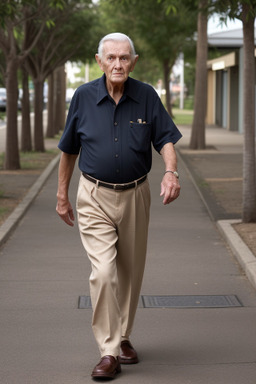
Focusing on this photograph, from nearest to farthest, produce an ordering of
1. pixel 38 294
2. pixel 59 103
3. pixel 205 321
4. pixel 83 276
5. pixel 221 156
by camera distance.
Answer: pixel 205 321 → pixel 38 294 → pixel 83 276 → pixel 221 156 → pixel 59 103

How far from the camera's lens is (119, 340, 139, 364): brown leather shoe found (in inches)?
213

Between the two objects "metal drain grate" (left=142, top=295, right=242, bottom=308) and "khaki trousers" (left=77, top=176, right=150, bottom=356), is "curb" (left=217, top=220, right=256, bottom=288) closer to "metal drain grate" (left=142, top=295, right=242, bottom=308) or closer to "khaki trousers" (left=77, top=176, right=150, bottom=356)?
"metal drain grate" (left=142, top=295, right=242, bottom=308)

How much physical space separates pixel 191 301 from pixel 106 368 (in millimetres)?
2290

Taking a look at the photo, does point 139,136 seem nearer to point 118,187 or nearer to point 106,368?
point 118,187

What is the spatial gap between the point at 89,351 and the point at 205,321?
1.15 m

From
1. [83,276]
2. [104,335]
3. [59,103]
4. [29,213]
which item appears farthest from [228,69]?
[104,335]

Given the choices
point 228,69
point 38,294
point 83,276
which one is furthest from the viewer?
point 228,69

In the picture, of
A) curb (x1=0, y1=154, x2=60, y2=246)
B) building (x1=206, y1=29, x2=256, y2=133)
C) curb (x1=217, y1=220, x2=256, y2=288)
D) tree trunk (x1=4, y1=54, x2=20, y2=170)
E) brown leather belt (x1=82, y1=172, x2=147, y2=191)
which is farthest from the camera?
building (x1=206, y1=29, x2=256, y2=133)

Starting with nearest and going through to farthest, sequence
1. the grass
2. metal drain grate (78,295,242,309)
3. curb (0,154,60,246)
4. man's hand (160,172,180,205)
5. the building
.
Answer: man's hand (160,172,180,205) < metal drain grate (78,295,242,309) < curb (0,154,60,246) < the building < the grass

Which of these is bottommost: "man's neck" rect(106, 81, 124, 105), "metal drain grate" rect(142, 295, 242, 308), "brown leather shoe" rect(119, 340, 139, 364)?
"metal drain grate" rect(142, 295, 242, 308)

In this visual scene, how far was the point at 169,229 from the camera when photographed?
442 inches

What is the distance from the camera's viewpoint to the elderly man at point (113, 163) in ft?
16.7

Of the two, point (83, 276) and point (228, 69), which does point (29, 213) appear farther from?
point (228, 69)

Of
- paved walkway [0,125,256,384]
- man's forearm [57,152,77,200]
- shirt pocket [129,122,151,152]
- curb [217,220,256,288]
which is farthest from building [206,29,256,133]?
shirt pocket [129,122,151,152]
